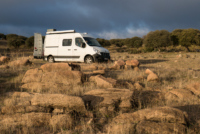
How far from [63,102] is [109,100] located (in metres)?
1.20

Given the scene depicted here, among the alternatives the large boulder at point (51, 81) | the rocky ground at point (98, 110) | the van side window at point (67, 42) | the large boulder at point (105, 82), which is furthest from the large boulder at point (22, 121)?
the van side window at point (67, 42)

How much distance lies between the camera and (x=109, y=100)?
14.9 ft

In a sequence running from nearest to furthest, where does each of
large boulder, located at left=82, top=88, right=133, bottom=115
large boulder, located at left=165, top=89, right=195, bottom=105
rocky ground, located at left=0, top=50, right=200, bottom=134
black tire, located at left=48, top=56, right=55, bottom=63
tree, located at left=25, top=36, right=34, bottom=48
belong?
1. rocky ground, located at left=0, top=50, right=200, bottom=134
2. large boulder, located at left=82, top=88, right=133, bottom=115
3. large boulder, located at left=165, top=89, right=195, bottom=105
4. black tire, located at left=48, top=56, right=55, bottom=63
5. tree, located at left=25, top=36, right=34, bottom=48

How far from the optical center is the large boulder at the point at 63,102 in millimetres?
4102

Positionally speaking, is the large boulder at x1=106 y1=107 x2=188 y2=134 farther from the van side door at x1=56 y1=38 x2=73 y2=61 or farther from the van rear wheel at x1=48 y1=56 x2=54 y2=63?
the van rear wheel at x1=48 y1=56 x2=54 y2=63

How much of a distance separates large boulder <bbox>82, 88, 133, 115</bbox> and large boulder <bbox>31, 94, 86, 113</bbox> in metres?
0.25

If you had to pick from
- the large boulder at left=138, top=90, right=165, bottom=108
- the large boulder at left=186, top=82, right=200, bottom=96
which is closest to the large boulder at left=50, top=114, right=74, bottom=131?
the large boulder at left=138, top=90, right=165, bottom=108

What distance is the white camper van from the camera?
1277 centimetres

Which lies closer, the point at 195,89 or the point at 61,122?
the point at 61,122

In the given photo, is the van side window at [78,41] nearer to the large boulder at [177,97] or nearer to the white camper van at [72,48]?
the white camper van at [72,48]

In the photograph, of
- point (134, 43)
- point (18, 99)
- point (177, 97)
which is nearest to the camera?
point (18, 99)

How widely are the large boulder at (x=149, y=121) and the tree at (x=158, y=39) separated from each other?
34944 millimetres

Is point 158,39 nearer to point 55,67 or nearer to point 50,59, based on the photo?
point 50,59

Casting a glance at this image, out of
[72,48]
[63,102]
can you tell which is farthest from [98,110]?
[72,48]
